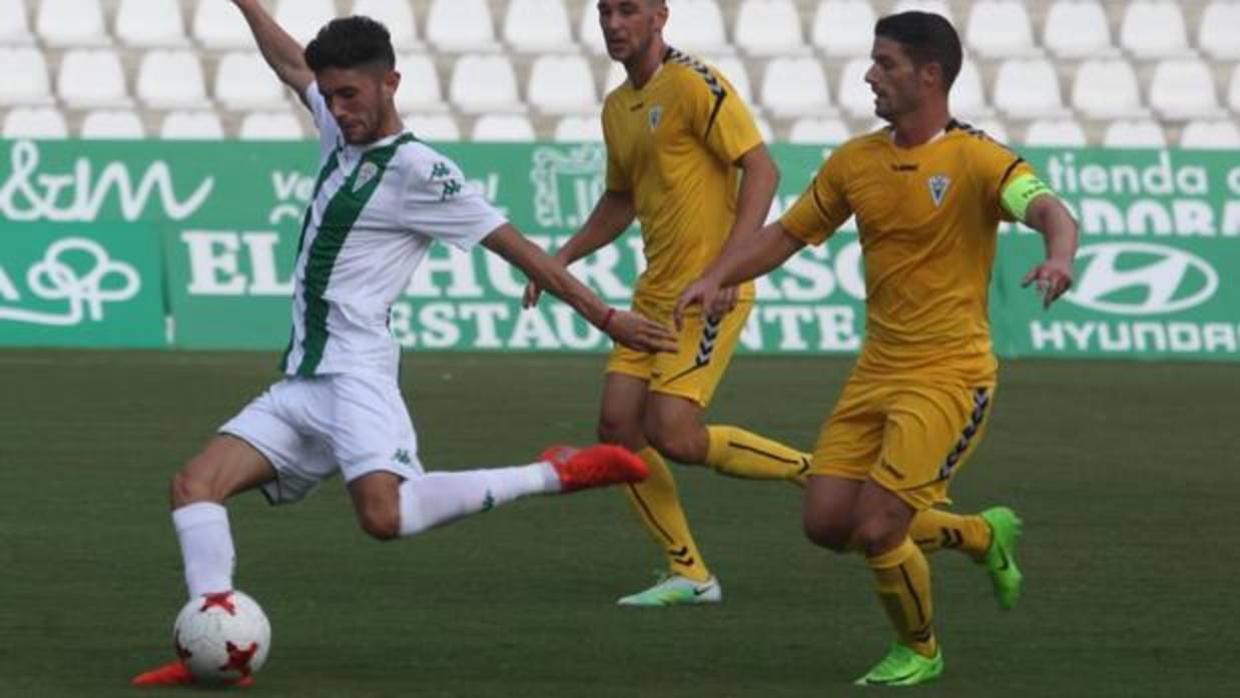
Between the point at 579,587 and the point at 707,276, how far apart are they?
2.01 m

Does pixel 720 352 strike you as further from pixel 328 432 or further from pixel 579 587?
pixel 328 432

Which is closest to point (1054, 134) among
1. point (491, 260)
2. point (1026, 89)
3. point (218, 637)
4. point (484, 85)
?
point (1026, 89)

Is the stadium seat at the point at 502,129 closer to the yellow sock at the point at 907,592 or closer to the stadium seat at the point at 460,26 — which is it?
the stadium seat at the point at 460,26

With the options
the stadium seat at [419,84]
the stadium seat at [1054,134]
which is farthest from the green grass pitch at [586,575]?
the stadium seat at [419,84]

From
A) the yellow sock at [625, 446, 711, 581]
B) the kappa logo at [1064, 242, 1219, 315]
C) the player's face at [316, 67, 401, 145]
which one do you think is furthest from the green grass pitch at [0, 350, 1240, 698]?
the kappa logo at [1064, 242, 1219, 315]

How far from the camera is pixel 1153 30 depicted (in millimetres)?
28391

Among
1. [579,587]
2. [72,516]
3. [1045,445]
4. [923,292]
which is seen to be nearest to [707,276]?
[923,292]

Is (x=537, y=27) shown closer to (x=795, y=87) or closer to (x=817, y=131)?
(x=795, y=87)

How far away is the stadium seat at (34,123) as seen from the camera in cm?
2458

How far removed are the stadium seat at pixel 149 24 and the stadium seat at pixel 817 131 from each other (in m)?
5.79

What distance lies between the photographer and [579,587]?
1066 cm

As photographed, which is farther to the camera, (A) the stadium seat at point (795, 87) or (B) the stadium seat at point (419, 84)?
(A) the stadium seat at point (795, 87)

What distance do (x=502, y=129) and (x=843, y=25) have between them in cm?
418

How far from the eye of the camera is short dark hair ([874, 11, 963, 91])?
338 inches
